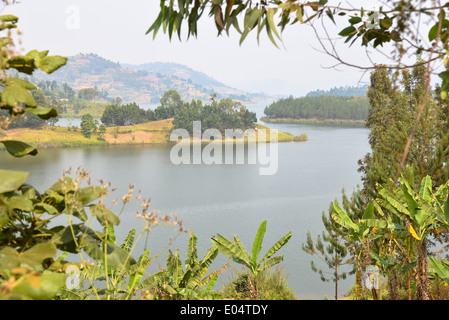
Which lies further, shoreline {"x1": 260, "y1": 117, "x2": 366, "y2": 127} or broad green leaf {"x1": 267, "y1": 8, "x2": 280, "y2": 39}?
shoreline {"x1": 260, "y1": 117, "x2": 366, "y2": 127}

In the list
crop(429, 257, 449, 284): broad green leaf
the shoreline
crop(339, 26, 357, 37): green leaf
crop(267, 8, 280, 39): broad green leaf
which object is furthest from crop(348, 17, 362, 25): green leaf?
the shoreline

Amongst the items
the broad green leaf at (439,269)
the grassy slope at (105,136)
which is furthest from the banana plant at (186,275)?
the grassy slope at (105,136)

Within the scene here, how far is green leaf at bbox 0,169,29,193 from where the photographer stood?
78cm

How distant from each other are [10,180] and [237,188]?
19.4 metres

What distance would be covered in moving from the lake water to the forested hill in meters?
11.1

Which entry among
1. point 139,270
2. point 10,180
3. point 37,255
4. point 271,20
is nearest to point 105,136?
point 139,270

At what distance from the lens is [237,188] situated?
66.0 feet

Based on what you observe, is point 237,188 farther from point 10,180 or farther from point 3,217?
point 10,180

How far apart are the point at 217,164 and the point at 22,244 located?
26297 mm

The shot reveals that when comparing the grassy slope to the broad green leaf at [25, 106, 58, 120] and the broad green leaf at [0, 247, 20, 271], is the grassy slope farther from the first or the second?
the broad green leaf at [0, 247, 20, 271]

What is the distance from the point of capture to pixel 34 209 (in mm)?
1032

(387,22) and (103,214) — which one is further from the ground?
(387,22)

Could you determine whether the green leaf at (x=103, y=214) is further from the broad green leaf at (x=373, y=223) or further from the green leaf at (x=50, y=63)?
the broad green leaf at (x=373, y=223)

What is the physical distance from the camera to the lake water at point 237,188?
11.7 meters
